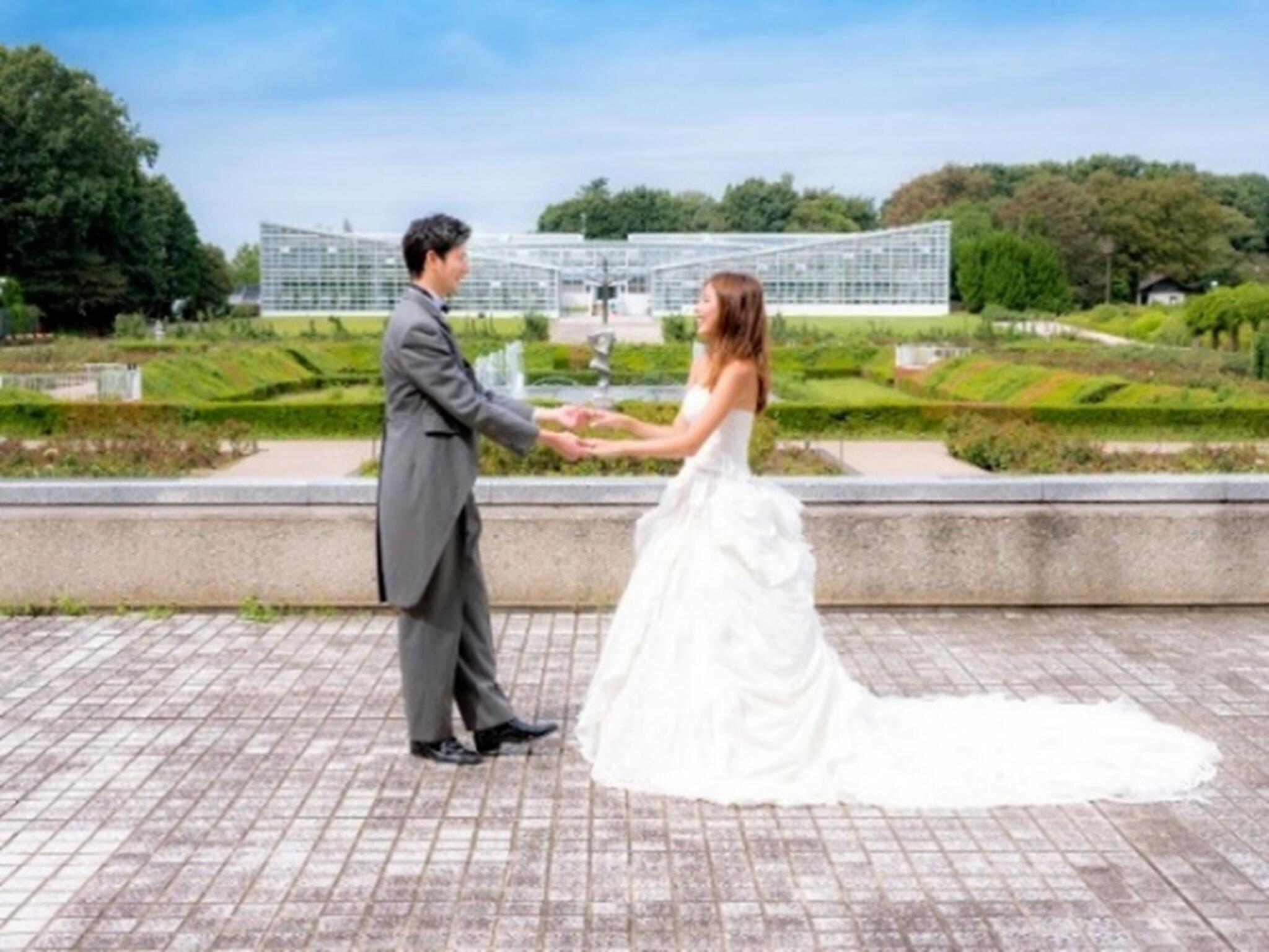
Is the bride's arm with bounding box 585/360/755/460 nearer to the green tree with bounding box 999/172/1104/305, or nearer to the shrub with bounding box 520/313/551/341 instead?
the shrub with bounding box 520/313/551/341

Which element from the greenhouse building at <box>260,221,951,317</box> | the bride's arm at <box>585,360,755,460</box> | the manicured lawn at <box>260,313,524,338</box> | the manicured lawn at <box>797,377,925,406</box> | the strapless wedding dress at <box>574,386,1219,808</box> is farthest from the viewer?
the greenhouse building at <box>260,221,951,317</box>

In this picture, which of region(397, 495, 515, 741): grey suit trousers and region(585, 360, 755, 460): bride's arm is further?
region(397, 495, 515, 741): grey suit trousers

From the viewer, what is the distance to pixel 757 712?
17.4 feet

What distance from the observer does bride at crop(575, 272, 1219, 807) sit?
Answer: 5211mm

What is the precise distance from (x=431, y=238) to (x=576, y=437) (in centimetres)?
82

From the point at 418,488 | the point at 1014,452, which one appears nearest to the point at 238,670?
the point at 418,488

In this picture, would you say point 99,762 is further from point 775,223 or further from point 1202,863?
point 775,223

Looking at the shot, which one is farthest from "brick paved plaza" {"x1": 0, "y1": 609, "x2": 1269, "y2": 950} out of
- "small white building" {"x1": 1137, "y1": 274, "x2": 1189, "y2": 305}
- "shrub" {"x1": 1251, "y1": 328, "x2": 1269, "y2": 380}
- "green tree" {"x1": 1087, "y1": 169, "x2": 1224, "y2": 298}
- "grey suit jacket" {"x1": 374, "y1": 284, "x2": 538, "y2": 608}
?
"small white building" {"x1": 1137, "y1": 274, "x2": 1189, "y2": 305}

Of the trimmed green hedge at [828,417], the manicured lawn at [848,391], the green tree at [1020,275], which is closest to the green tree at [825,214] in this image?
the green tree at [1020,275]

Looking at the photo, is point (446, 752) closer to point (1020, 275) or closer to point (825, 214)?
point (1020, 275)

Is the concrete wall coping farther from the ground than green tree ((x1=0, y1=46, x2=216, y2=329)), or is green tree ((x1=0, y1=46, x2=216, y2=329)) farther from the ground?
green tree ((x1=0, y1=46, x2=216, y2=329))

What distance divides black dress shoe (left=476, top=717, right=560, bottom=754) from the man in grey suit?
86mm

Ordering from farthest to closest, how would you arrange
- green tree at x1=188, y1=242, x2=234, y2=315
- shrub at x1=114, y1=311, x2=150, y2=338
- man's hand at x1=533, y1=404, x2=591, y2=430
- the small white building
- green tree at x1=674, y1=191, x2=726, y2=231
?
green tree at x1=674, y1=191, x2=726, y2=231, the small white building, green tree at x1=188, y1=242, x2=234, y2=315, shrub at x1=114, y1=311, x2=150, y2=338, man's hand at x1=533, y1=404, x2=591, y2=430

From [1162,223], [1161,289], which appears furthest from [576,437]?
[1161,289]
